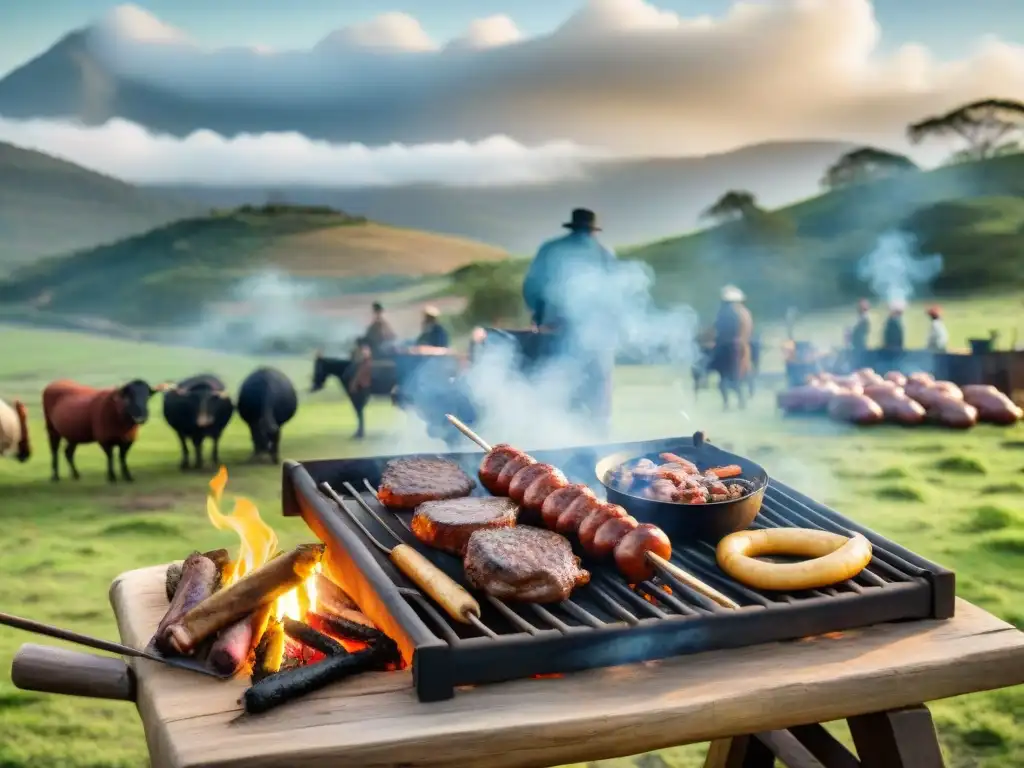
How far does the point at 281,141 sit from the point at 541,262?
1266 cm

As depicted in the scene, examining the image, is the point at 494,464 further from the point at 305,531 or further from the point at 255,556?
the point at 305,531

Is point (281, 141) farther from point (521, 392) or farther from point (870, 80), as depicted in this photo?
point (870, 80)

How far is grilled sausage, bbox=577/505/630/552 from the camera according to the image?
2688 millimetres

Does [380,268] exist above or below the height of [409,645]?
above

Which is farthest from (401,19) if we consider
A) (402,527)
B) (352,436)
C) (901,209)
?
(402,527)

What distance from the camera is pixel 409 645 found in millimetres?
2049

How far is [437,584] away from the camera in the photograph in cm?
236

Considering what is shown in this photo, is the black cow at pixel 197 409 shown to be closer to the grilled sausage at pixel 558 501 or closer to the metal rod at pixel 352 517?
the metal rod at pixel 352 517

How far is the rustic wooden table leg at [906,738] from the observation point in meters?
2.25

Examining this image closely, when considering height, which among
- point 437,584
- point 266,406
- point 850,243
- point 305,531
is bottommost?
point 305,531

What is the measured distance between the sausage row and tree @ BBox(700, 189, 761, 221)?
2128 centimetres

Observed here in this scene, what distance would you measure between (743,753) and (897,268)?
25.2 m

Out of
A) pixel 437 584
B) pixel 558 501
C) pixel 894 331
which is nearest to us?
pixel 437 584

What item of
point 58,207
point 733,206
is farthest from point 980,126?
point 58,207
